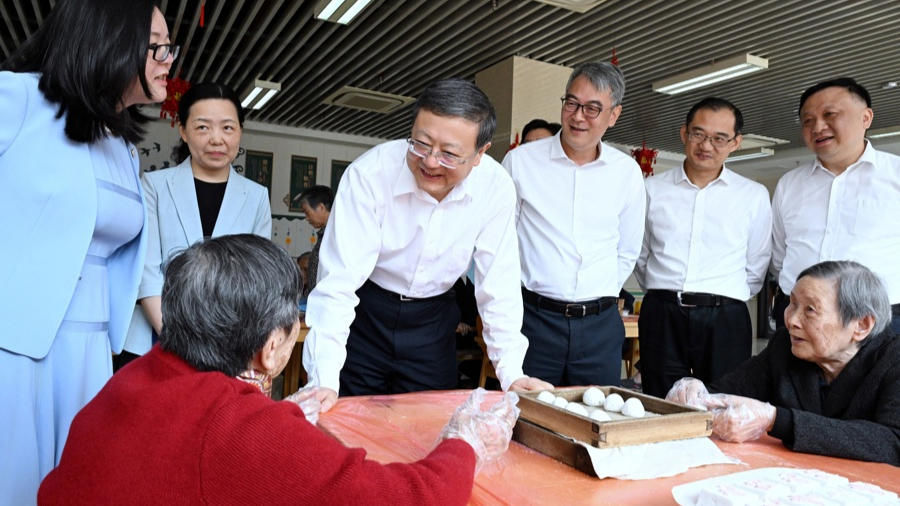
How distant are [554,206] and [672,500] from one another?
4.77 ft

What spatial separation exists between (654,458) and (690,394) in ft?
1.43

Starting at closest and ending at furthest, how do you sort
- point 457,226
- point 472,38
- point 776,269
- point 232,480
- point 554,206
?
point 232,480 → point 457,226 → point 554,206 → point 776,269 → point 472,38

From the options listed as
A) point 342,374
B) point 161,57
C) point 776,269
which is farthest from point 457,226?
point 776,269

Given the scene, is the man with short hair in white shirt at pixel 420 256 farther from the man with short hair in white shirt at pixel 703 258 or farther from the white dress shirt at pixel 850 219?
the white dress shirt at pixel 850 219

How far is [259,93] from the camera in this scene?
7227 millimetres

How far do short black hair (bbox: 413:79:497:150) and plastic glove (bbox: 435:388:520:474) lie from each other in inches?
30.1

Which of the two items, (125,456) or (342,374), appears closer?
(125,456)

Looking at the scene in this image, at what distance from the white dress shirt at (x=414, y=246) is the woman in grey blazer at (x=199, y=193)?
1.70ft

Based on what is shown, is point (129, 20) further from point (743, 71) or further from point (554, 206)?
point (743, 71)

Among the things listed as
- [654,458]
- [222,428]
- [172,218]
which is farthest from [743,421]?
[172,218]

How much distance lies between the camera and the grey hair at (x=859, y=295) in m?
1.53

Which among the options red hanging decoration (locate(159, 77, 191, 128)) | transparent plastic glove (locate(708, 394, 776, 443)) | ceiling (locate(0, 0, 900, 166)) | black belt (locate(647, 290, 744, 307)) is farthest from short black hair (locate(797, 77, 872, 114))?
red hanging decoration (locate(159, 77, 191, 128))

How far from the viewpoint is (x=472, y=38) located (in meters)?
5.88

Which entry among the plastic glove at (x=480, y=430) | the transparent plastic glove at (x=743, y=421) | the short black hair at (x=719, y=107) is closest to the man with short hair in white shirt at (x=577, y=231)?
the short black hair at (x=719, y=107)
